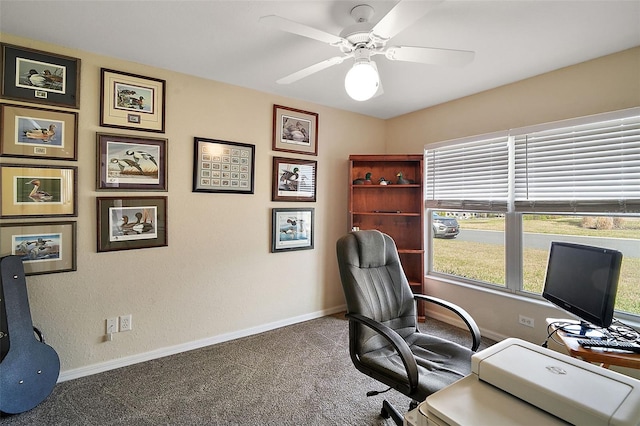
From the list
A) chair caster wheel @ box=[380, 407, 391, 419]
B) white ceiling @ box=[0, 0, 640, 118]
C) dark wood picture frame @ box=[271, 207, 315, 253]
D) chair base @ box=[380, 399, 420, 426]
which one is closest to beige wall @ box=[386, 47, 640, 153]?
white ceiling @ box=[0, 0, 640, 118]

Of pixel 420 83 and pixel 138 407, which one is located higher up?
pixel 420 83

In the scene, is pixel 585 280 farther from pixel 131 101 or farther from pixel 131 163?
pixel 131 101

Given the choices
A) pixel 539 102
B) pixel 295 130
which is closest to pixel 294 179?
pixel 295 130

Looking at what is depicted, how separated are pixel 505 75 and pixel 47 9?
339 cm

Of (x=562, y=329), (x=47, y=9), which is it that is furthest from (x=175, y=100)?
(x=562, y=329)

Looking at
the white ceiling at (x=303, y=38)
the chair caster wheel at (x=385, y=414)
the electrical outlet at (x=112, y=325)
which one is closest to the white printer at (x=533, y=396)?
the chair caster wheel at (x=385, y=414)

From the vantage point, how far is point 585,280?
→ 5.48 feet

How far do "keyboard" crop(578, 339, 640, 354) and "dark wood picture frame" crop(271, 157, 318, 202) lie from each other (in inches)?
101

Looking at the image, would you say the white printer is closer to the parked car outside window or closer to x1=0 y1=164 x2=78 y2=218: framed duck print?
the parked car outside window

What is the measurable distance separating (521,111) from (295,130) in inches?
87.1

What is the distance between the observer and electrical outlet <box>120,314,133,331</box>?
2.43 meters

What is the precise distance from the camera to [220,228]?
2.89 m

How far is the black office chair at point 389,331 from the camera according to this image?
4.76ft

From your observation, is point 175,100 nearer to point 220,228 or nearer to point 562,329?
point 220,228
